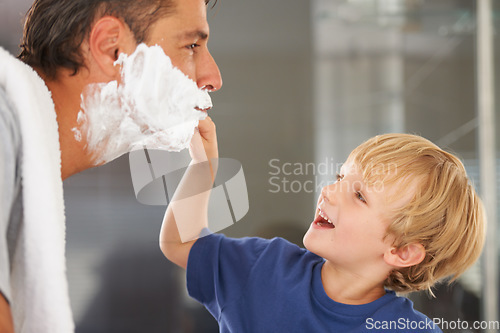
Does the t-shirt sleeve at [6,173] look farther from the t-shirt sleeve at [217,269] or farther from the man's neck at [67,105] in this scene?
the t-shirt sleeve at [217,269]

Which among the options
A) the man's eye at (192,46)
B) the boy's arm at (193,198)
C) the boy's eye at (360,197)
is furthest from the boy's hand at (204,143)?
the boy's eye at (360,197)

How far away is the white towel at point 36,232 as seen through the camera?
0.52 m

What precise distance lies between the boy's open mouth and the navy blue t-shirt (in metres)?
0.06

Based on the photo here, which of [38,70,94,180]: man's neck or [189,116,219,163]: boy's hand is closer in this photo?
[38,70,94,180]: man's neck

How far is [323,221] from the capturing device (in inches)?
32.6

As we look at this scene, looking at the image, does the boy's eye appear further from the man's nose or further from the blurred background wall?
the man's nose

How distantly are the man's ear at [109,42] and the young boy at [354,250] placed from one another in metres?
0.18

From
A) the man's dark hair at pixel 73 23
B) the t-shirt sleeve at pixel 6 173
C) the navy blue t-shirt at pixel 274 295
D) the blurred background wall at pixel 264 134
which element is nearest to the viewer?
the t-shirt sleeve at pixel 6 173

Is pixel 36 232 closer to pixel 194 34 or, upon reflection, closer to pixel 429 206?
pixel 194 34

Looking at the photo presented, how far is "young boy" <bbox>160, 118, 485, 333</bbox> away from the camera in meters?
0.77

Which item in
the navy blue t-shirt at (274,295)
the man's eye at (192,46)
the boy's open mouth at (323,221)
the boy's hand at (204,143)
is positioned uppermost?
the man's eye at (192,46)

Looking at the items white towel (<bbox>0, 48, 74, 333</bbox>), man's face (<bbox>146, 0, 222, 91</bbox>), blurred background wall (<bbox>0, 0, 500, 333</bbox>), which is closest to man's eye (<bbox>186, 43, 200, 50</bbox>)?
man's face (<bbox>146, 0, 222, 91</bbox>)

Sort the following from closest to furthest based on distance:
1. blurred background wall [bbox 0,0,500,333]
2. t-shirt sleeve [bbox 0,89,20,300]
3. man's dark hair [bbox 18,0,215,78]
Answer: t-shirt sleeve [bbox 0,89,20,300]
man's dark hair [bbox 18,0,215,78]
blurred background wall [bbox 0,0,500,333]

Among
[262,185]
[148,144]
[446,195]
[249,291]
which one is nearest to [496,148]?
[446,195]
